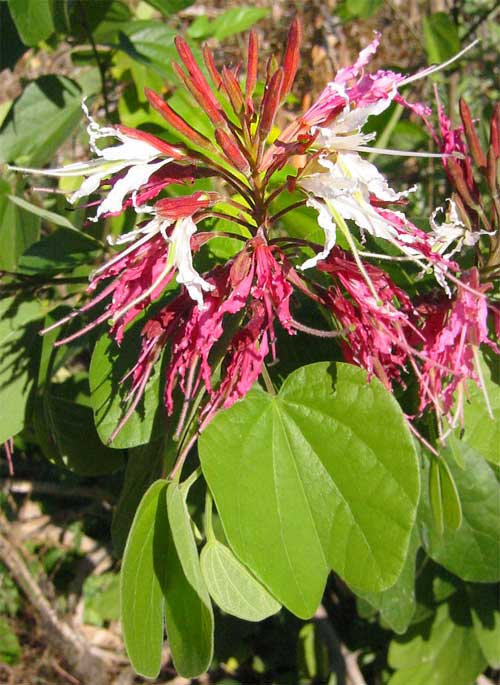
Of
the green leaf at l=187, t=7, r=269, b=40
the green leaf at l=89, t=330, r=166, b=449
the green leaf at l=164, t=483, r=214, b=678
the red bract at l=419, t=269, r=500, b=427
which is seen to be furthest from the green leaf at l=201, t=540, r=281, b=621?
the green leaf at l=187, t=7, r=269, b=40

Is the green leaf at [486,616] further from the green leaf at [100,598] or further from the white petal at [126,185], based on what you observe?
the white petal at [126,185]

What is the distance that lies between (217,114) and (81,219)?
644 mm

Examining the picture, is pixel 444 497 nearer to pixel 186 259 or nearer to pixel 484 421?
pixel 484 421

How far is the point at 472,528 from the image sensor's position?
1165mm

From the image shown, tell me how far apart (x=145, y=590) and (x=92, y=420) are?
1.55 feet

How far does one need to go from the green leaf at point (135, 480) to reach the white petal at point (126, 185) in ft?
1.17

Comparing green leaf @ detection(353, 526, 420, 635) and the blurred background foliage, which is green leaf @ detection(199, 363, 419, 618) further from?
green leaf @ detection(353, 526, 420, 635)

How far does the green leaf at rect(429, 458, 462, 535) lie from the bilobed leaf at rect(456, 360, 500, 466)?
0.05 meters

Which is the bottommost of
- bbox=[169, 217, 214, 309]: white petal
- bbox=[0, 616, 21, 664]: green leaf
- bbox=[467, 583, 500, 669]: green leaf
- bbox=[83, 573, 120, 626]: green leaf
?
bbox=[0, 616, 21, 664]: green leaf

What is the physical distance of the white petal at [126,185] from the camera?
70 centimetres

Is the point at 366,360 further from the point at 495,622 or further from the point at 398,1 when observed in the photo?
the point at 398,1

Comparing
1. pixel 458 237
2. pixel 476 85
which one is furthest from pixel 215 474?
pixel 476 85

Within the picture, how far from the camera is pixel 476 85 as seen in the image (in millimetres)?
2678

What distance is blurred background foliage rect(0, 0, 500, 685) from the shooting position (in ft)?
3.77
